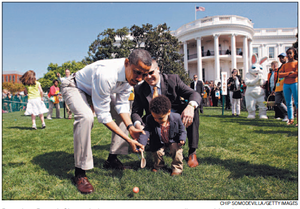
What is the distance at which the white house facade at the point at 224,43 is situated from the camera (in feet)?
139

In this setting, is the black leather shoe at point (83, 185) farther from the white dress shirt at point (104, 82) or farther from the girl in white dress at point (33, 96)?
the girl in white dress at point (33, 96)

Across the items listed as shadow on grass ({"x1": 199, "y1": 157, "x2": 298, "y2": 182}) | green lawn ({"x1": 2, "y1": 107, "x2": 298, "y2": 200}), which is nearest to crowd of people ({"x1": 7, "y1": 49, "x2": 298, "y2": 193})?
green lawn ({"x1": 2, "y1": 107, "x2": 298, "y2": 200})

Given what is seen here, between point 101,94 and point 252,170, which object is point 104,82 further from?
point 252,170

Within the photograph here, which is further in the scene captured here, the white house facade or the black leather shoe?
the white house facade

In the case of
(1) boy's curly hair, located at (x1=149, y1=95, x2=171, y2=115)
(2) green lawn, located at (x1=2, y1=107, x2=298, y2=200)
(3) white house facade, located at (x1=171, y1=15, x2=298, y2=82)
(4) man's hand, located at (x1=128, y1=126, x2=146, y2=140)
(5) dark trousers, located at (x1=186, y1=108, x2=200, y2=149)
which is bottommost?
(2) green lawn, located at (x1=2, y1=107, x2=298, y2=200)

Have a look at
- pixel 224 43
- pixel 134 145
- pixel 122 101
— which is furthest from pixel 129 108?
pixel 224 43

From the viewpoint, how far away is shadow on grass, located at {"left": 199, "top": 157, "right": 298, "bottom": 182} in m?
2.93

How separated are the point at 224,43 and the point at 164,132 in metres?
47.5

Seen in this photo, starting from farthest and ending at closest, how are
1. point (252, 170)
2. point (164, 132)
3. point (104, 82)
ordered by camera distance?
1. point (164, 132)
2. point (252, 170)
3. point (104, 82)

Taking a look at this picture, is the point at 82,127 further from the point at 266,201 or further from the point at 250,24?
the point at 250,24

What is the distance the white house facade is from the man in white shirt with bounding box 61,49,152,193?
40.7m

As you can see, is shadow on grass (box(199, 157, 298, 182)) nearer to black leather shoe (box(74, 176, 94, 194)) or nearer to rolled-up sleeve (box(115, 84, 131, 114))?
rolled-up sleeve (box(115, 84, 131, 114))

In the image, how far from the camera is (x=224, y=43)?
152 ft

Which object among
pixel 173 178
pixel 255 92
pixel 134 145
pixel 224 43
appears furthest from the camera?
pixel 224 43
